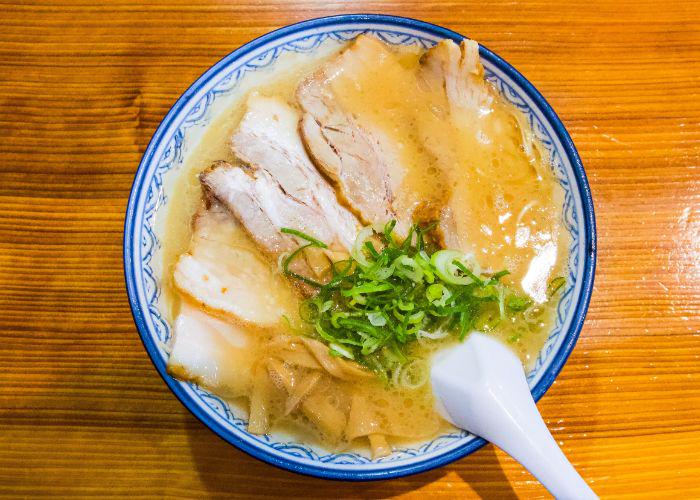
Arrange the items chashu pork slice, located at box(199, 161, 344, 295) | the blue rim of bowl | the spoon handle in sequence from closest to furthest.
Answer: the spoon handle, the blue rim of bowl, chashu pork slice, located at box(199, 161, 344, 295)

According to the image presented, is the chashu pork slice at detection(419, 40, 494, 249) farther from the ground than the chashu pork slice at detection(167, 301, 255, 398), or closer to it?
farther from the ground

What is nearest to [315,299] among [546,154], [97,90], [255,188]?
[255,188]

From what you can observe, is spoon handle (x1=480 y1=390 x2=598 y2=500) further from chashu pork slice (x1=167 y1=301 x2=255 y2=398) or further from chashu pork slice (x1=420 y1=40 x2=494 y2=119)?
chashu pork slice (x1=420 y1=40 x2=494 y2=119)

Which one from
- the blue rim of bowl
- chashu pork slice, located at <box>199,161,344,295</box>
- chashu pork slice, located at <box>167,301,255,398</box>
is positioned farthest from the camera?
chashu pork slice, located at <box>199,161,344,295</box>

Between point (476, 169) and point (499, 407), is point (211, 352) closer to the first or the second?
point (499, 407)

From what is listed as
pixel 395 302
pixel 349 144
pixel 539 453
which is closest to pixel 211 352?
pixel 395 302

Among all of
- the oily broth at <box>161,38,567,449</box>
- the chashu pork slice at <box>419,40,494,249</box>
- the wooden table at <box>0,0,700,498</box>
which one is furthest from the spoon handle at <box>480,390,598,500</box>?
the chashu pork slice at <box>419,40,494,249</box>

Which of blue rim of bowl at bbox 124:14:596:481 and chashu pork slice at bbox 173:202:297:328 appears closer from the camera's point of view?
blue rim of bowl at bbox 124:14:596:481

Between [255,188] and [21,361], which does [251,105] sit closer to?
[255,188]

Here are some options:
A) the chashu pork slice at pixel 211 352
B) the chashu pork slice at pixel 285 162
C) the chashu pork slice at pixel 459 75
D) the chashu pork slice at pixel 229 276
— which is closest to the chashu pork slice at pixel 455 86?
the chashu pork slice at pixel 459 75
